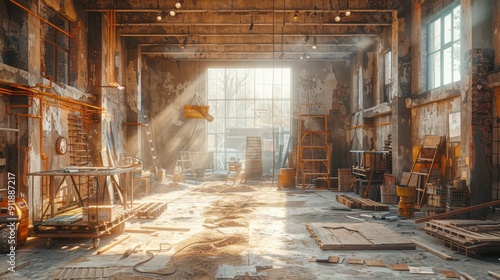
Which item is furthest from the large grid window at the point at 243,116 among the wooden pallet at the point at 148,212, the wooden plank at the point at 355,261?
the wooden plank at the point at 355,261

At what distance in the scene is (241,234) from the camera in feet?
25.3

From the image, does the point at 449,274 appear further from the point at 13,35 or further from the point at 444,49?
the point at 13,35

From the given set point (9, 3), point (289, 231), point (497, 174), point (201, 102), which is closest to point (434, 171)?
point (497, 174)

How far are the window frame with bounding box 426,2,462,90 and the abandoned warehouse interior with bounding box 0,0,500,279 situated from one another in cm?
6

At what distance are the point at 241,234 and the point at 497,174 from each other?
582cm

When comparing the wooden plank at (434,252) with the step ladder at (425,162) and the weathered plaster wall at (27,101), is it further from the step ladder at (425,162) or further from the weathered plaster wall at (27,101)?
the weathered plaster wall at (27,101)

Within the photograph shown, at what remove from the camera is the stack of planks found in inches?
233

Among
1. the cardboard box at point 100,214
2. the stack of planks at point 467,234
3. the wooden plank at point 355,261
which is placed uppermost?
the cardboard box at point 100,214

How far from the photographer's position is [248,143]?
819 inches

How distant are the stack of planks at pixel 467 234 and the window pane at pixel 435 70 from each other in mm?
5740

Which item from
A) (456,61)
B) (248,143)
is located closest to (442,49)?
(456,61)

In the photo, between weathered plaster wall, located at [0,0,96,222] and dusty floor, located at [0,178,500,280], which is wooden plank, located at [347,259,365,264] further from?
weathered plaster wall, located at [0,0,96,222]

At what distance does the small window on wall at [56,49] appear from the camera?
10.6m

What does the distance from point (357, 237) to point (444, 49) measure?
22.8ft
